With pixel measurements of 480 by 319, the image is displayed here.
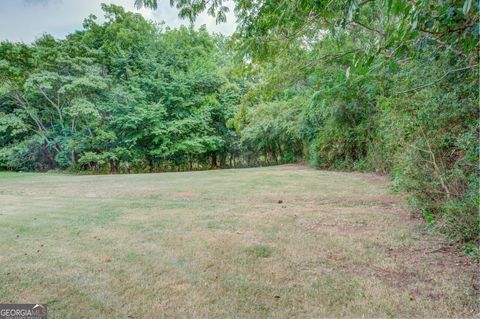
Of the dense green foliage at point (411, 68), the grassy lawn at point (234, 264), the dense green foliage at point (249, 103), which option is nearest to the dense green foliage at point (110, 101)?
the dense green foliage at point (249, 103)

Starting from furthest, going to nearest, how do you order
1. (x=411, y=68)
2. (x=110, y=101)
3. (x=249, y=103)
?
1. (x=110, y=101)
2. (x=249, y=103)
3. (x=411, y=68)

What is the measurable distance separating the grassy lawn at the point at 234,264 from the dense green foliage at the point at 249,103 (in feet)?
2.38

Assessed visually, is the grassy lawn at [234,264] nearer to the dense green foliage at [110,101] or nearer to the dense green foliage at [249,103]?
the dense green foliage at [249,103]

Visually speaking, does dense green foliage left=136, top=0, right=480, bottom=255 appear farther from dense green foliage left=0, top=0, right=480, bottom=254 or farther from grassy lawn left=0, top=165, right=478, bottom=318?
grassy lawn left=0, top=165, right=478, bottom=318

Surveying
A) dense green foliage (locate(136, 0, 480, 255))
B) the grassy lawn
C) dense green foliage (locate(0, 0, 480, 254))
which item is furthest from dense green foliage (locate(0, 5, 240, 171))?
the grassy lawn

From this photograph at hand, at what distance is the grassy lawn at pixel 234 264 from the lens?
5.99 ft

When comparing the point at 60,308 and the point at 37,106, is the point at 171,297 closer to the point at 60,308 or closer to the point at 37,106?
the point at 60,308

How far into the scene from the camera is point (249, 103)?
17.8 feet

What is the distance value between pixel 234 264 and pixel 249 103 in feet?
11.9

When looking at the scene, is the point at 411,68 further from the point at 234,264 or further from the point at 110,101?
the point at 110,101

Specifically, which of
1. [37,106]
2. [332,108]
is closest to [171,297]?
[332,108]

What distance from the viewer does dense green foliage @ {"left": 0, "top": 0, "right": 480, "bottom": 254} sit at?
112 inches

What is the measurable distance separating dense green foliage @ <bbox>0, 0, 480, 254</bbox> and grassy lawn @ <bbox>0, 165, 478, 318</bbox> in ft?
2.38

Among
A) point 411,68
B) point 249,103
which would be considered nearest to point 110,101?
point 249,103
